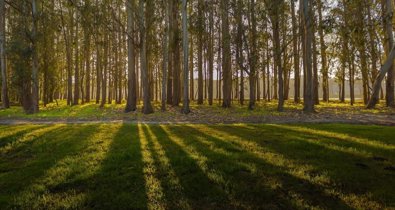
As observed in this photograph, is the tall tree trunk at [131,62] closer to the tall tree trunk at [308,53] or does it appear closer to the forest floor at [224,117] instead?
the forest floor at [224,117]

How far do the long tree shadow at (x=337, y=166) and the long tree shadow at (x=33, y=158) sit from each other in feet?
18.6

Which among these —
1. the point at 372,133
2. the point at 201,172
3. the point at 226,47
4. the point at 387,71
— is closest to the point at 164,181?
the point at 201,172

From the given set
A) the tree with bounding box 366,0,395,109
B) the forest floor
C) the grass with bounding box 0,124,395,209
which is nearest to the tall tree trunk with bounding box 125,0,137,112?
the forest floor

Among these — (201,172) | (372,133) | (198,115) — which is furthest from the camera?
(198,115)

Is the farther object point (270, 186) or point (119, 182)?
point (119, 182)

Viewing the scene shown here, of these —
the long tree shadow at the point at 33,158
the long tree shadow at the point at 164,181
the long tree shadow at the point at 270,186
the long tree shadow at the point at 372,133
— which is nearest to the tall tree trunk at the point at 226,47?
the long tree shadow at the point at 372,133

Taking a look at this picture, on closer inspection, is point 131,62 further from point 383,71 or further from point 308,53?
point 383,71

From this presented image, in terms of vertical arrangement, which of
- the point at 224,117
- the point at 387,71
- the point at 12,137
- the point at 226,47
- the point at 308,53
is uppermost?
the point at 226,47

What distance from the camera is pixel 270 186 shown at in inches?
226

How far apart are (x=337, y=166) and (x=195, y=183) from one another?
331 cm

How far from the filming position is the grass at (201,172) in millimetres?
5191

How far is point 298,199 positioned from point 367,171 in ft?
7.45

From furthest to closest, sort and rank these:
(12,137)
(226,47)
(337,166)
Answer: (226,47) → (12,137) → (337,166)

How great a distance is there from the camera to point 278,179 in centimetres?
608
